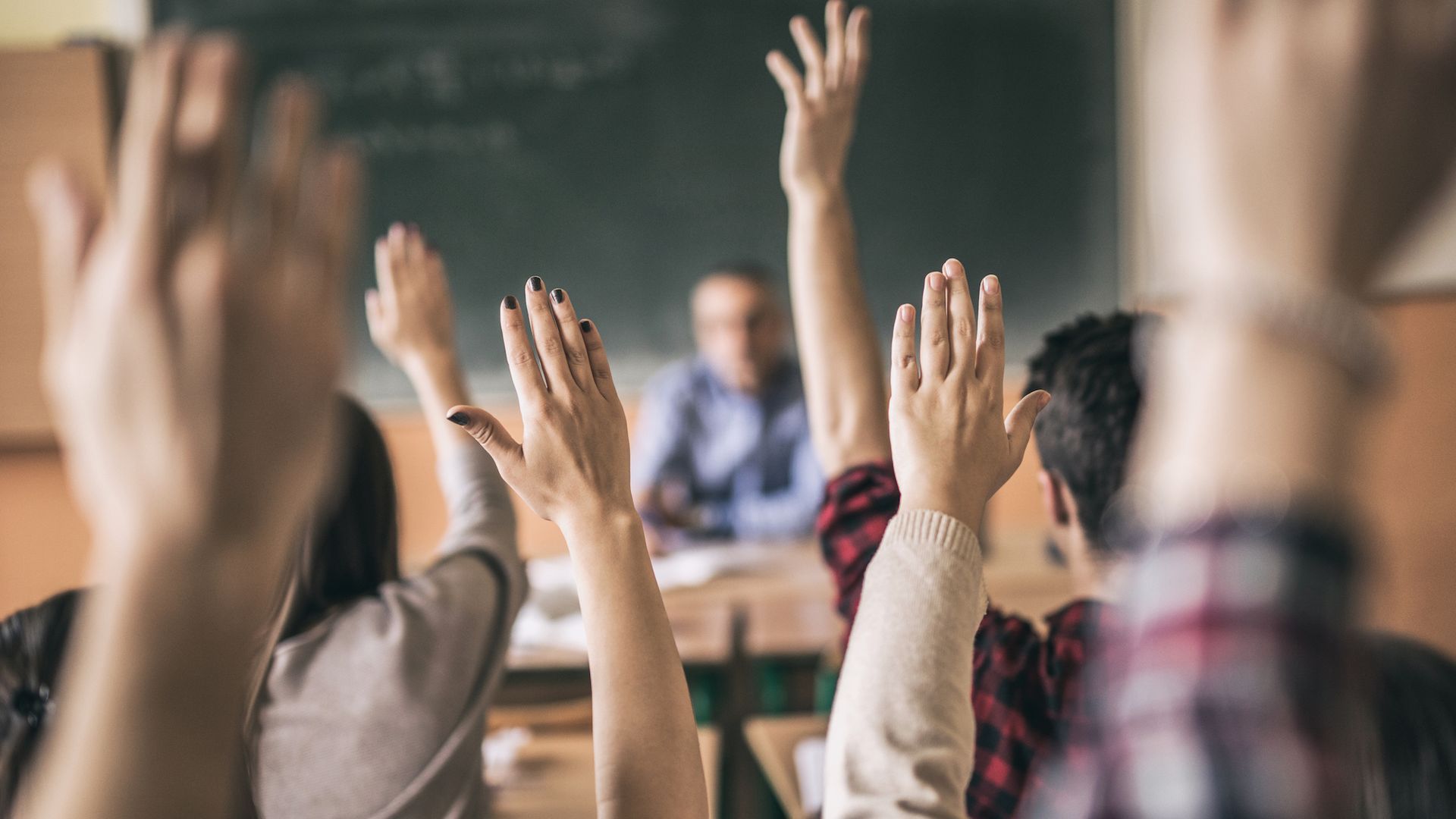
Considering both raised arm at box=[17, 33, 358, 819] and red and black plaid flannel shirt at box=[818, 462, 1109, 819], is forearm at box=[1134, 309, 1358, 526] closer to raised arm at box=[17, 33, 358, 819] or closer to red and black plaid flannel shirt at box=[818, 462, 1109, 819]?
raised arm at box=[17, 33, 358, 819]

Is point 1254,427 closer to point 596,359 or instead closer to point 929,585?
point 929,585

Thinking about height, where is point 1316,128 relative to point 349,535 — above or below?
above

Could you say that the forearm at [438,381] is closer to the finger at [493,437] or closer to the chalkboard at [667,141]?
the finger at [493,437]

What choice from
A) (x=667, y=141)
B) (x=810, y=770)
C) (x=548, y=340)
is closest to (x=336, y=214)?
(x=548, y=340)

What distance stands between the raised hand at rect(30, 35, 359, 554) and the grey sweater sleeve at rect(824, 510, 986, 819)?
0.42 metres

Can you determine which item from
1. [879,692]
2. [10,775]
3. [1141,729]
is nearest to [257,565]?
[1141,729]

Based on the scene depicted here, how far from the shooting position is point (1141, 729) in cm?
34

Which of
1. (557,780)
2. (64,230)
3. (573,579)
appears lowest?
(557,780)

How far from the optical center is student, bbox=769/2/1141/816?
116cm

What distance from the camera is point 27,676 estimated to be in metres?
0.97

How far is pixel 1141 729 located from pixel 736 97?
376 cm

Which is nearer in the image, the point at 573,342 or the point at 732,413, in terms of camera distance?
the point at 573,342

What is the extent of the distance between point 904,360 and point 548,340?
0.90ft

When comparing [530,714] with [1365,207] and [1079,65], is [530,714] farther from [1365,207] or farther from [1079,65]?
[1079,65]
